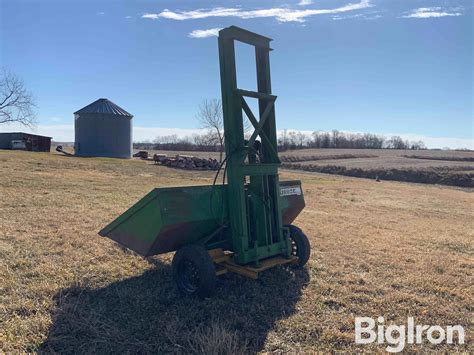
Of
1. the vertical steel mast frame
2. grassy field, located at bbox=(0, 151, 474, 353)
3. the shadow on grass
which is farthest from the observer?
the vertical steel mast frame

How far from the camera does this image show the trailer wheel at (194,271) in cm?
425

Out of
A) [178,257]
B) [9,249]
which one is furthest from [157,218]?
[9,249]

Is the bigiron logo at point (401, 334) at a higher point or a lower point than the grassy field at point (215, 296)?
lower

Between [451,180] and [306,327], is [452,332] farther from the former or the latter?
[451,180]

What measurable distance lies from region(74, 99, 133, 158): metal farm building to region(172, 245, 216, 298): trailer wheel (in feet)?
118

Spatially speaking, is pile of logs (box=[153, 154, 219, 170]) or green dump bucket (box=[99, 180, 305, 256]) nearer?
green dump bucket (box=[99, 180, 305, 256])

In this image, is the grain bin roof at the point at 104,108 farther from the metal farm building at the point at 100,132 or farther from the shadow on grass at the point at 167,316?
the shadow on grass at the point at 167,316

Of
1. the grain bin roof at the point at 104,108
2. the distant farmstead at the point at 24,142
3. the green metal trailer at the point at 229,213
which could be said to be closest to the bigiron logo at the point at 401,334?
the green metal trailer at the point at 229,213

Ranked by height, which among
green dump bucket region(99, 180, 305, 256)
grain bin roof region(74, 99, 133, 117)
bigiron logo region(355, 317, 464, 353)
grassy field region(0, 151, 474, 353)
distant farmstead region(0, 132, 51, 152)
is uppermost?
grain bin roof region(74, 99, 133, 117)

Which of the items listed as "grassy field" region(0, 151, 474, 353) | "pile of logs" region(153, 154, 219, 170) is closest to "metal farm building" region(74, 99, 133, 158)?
"pile of logs" region(153, 154, 219, 170)

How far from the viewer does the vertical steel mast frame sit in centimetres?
473

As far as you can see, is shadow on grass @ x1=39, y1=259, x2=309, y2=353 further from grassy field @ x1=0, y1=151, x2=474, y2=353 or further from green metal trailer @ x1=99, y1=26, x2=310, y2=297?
green metal trailer @ x1=99, y1=26, x2=310, y2=297

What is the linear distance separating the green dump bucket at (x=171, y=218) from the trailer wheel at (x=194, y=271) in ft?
0.88

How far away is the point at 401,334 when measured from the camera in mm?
3676
